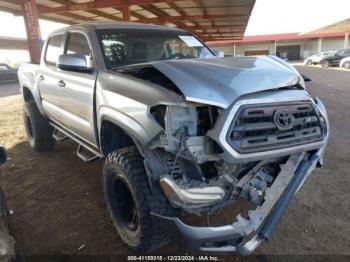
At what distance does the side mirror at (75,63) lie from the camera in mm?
3294

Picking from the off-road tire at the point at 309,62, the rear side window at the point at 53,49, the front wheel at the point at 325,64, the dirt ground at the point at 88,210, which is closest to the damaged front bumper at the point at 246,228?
the dirt ground at the point at 88,210

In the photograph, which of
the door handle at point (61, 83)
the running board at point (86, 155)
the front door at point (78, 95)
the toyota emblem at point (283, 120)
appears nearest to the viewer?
the toyota emblem at point (283, 120)

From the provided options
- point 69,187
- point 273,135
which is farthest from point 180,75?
point 69,187

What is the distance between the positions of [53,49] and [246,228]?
12.9 ft

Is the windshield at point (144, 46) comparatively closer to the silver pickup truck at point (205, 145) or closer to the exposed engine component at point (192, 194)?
the silver pickup truck at point (205, 145)

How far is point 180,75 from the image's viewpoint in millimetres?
2479

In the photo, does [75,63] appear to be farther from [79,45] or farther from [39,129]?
[39,129]

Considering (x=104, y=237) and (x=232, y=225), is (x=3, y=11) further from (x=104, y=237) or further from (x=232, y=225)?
(x=232, y=225)

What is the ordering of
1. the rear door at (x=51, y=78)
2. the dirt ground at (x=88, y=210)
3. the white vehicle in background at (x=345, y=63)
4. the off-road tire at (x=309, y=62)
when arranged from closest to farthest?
the dirt ground at (x=88, y=210) < the rear door at (x=51, y=78) < the white vehicle in background at (x=345, y=63) < the off-road tire at (x=309, y=62)

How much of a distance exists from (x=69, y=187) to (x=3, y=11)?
1396 cm

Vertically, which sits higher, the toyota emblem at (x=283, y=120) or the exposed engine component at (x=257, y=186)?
the toyota emblem at (x=283, y=120)

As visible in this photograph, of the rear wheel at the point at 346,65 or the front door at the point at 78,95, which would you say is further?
the rear wheel at the point at 346,65

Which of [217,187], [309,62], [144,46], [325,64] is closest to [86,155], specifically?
[144,46]

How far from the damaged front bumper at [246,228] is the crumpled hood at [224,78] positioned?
2.20 ft
